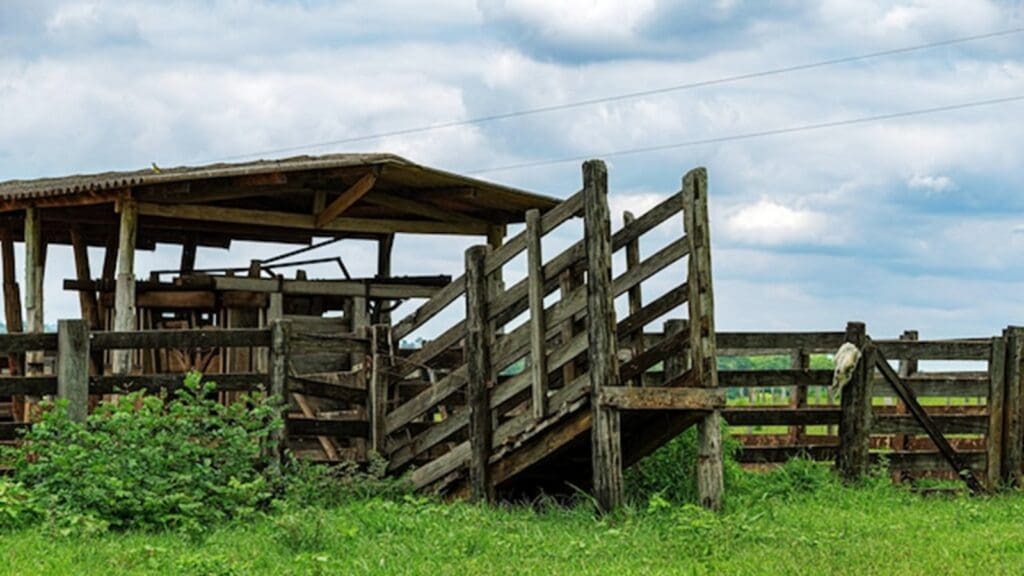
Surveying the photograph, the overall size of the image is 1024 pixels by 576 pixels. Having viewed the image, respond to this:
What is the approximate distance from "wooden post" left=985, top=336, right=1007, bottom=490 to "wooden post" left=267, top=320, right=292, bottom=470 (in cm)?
809

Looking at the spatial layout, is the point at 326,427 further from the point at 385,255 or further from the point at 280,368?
the point at 385,255

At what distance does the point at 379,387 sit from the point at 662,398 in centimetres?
335

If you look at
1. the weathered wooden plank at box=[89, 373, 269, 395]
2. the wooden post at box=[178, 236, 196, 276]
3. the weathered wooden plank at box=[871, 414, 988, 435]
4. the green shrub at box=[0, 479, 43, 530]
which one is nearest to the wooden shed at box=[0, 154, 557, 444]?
the wooden post at box=[178, 236, 196, 276]

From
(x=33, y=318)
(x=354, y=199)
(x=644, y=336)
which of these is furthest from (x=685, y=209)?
(x=33, y=318)

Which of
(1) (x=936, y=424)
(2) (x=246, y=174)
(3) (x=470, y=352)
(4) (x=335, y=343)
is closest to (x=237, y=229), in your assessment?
(2) (x=246, y=174)

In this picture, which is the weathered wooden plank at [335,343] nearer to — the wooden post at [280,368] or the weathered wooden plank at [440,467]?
the wooden post at [280,368]

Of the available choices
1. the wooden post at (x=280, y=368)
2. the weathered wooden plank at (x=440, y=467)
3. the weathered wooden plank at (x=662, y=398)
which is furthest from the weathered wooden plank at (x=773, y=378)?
the wooden post at (x=280, y=368)

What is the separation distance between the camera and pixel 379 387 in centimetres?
1441

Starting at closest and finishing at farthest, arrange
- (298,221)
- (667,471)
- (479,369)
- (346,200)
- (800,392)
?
1. (479,369)
2. (667,471)
3. (800,392)
4. (346,200)
5. (298,221)

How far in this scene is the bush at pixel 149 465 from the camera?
38.7 feet

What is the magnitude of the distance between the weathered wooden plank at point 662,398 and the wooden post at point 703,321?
4.9 inches

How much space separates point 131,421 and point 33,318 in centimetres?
820

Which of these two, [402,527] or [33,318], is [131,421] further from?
[33,318]

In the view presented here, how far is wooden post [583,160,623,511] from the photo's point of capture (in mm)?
12227
